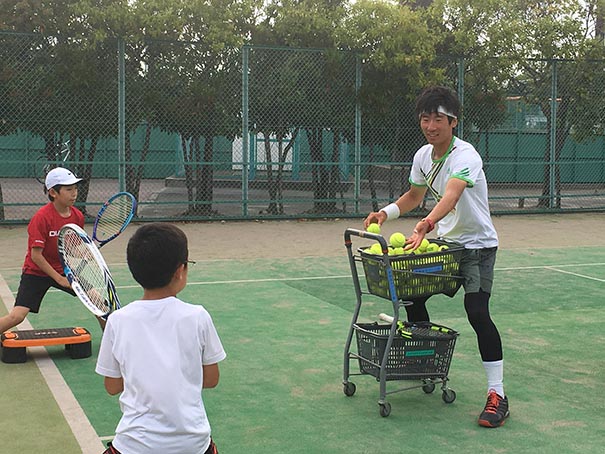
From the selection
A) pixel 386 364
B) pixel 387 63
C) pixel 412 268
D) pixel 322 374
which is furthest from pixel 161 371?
pixel 387 63

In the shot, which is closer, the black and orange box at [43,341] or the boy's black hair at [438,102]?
the boy's black hair at [438,102]

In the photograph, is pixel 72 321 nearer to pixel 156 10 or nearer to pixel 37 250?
pixel 37 250

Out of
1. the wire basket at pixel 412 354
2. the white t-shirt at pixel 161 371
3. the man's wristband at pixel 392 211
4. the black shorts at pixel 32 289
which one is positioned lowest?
the wire basket at pixel 412 354

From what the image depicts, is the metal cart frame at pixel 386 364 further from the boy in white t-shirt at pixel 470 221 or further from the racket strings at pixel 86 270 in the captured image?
the racket strings at pixel 86 270

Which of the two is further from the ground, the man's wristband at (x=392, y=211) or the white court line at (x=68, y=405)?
the man's wristband at (x=392, y=211)

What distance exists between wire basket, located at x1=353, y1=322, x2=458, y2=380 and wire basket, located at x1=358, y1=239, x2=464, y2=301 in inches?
11.4

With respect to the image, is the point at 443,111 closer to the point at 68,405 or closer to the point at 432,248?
the point at 432,248

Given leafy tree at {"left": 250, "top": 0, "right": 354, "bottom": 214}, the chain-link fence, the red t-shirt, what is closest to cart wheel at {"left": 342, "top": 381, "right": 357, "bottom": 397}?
the red t-shirt

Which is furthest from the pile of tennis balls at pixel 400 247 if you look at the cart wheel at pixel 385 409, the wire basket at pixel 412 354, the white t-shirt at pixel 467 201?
the cart wheel at pixel 385 409

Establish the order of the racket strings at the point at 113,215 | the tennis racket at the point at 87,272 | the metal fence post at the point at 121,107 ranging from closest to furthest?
the tennis racket at the point at 87,272 < the racket strings at the point at 113,215 < the metal fence post at the point at 121,107

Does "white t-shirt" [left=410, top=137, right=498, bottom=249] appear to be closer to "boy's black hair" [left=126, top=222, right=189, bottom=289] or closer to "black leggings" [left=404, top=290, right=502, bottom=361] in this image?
"black leggings" [left=404, top=290, right=502, bottom=361]

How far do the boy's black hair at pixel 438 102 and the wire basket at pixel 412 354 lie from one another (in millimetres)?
1228

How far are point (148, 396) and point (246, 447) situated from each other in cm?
173

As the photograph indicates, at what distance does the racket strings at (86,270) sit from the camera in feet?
13.7
